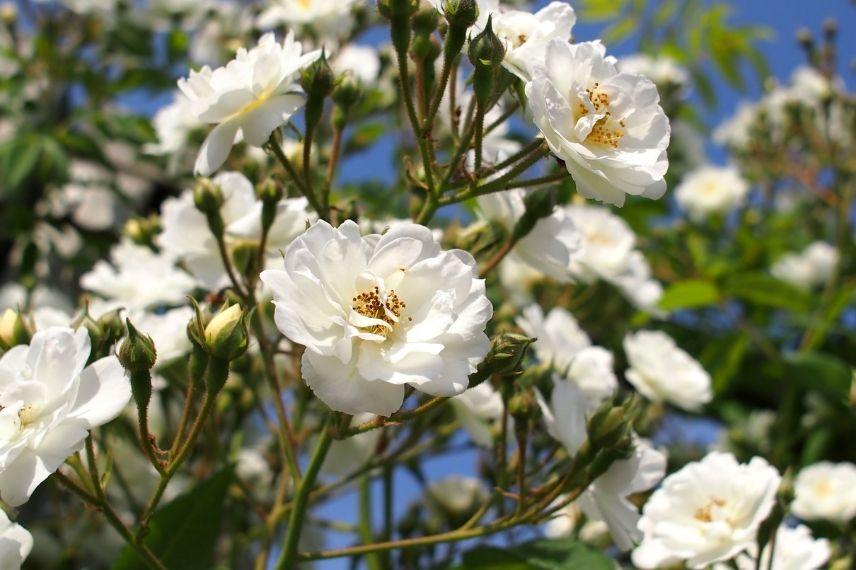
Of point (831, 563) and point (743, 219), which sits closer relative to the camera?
point (831, 563)

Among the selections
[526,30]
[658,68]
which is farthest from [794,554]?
[658,68]

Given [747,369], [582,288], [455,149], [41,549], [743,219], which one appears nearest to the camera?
[455,149]

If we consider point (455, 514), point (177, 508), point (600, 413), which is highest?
point (600, 413)

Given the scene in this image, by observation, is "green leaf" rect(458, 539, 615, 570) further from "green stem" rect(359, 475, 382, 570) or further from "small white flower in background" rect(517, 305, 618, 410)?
"green stem" rect(359, 475, 382, 570)

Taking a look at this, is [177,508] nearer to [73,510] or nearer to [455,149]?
[455,149]

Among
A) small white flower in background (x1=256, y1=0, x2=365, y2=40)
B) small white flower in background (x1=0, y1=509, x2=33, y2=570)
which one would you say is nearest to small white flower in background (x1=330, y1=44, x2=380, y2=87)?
small white flower in background (x1=256, y1=0, x2=365, y2=40)

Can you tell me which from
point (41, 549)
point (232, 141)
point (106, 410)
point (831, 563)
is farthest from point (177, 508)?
point (831, 563)
